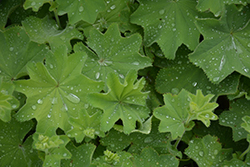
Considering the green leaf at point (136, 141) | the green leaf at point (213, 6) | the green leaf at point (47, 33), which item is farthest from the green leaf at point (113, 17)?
the green leaf at point (136, 141)

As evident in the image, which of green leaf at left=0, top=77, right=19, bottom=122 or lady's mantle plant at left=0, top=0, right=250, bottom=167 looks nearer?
green leaf at left=0, top=77, right=19, bottom=122

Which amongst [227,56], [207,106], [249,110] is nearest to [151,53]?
[227,56]

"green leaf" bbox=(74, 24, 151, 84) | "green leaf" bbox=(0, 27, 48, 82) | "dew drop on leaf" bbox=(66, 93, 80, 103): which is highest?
"green leaf" bbox=(0, 27, 48, 82)

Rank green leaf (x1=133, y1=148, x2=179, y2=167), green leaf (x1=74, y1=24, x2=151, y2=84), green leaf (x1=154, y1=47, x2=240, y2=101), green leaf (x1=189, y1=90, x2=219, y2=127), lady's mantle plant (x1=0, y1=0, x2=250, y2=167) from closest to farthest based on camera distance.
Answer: green leaf (x1=189, y1=90, x2=219, y2=127) < lady's mantle plant (x1=0, y1=0, x2=250, y2=167) < green leaf (x1=133, y1=148, x2=179, y2=167) < green leaf (x1=74, y1=24, x2=151, y2=84) < green leaf (x1=154, y1=47, x2=240, y2=101)

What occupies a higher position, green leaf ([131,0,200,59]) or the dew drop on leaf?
green leaf ([131,0,200,59])

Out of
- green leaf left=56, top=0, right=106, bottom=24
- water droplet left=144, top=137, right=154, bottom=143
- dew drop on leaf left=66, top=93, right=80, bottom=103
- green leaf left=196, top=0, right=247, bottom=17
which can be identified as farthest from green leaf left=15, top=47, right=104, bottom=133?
green leaf left=196, top=0, right=247, bottom=17

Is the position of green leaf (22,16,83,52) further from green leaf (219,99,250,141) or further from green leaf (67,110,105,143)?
green leaf (219,99,250,141)

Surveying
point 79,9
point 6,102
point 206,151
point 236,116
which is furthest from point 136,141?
point 79,9

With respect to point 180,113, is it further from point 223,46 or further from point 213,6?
point 213,6

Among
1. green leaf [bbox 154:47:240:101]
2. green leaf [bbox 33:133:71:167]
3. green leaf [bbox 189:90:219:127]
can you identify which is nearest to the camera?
green leaf [bbox 33:133:71:167]
